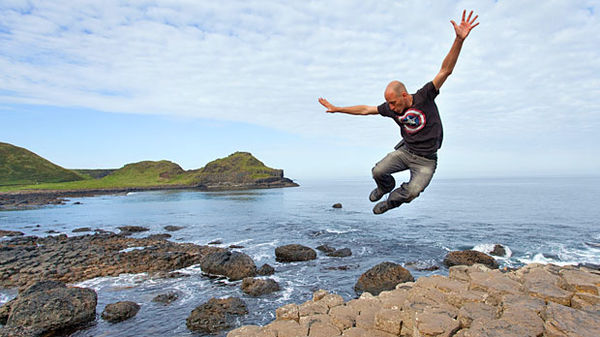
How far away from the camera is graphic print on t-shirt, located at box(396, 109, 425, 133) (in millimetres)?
6227

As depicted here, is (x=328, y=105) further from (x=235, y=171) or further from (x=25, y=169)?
(x=25, y=169)

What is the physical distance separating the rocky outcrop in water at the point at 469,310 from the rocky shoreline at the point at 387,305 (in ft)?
0.07

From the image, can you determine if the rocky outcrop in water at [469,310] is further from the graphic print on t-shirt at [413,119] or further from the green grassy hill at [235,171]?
the green grassy hill at [235,171]

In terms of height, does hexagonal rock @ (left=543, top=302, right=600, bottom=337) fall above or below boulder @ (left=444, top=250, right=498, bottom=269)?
above

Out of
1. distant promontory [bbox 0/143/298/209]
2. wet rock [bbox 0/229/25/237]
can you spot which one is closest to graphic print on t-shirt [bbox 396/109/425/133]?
wet rock [bbox 0/229/25/237]

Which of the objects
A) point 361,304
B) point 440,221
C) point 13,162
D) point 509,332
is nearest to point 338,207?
point 440,221

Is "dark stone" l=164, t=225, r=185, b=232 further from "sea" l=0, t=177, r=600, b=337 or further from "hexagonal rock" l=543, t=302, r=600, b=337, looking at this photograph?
"hexagonal rock" l=543, t=302, r=600, b=337

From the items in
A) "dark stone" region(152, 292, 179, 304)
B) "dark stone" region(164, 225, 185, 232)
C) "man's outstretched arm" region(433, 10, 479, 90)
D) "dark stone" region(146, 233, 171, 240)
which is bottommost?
"dark stone" region(152, 292, 179, 304)

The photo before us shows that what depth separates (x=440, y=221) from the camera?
44.9 metres

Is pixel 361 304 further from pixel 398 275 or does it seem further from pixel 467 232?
pixel 467 232

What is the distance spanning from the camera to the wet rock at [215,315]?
567 inches

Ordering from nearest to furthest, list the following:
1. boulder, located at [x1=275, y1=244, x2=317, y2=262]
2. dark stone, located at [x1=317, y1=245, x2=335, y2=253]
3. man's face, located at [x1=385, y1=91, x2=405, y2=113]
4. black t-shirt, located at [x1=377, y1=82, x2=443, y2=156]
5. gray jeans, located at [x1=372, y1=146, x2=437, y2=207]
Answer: man's face, located at [x1=385, y1=91, x2=405, y2=113], black t-shirt, located at [x1=377, y1=82, x2=443, y2=156], gray jeans, located at [x1=372, y1=146, x2=437, y2=207], boulder, located at [x1=275, y1=244, x2=317, y2=262], dark stone, located at [x1=317, y1=245, x2=335, y2=253]

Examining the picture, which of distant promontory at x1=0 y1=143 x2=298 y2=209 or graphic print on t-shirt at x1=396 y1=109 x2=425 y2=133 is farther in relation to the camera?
distant promontory at x1=0 y1=143 x2=298 y2=209

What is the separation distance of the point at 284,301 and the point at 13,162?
188 metres
